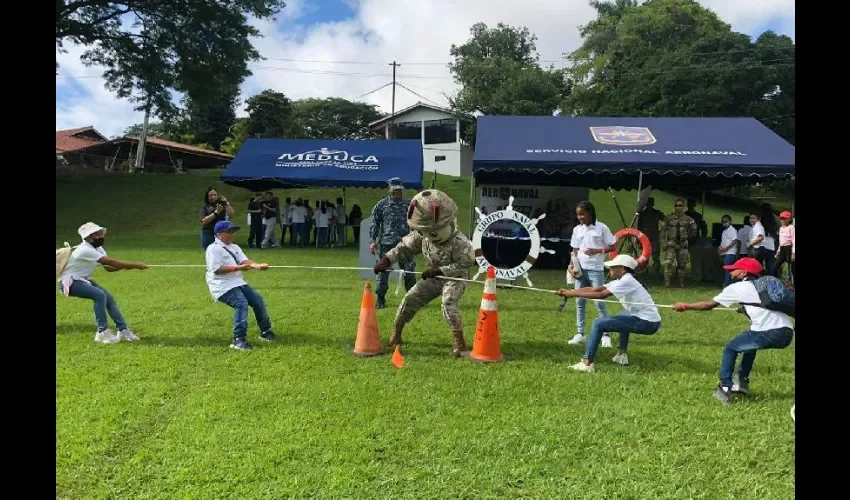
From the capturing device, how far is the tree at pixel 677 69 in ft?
116

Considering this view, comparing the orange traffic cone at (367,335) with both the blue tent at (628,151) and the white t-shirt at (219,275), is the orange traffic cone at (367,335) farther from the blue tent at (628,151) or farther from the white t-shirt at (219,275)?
the blue tent at (628,151)

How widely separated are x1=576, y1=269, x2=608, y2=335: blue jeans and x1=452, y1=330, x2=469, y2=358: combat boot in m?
1.59

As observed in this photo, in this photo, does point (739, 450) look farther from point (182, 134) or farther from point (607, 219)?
point (182, 134)

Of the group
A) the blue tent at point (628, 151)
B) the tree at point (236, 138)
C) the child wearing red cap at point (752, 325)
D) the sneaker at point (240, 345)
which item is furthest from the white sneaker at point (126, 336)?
the tree at point (236, 138)

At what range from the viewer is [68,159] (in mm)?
43344

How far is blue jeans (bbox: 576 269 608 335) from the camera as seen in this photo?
7.25 meters

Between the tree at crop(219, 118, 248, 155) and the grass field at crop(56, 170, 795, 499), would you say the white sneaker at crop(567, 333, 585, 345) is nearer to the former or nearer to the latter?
the grass field at crop(56, 170, 795, 499)

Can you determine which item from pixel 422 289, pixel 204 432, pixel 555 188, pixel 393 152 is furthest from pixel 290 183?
pixel 204 432

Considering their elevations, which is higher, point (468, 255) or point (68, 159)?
point (68, 159)

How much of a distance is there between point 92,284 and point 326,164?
34.8 ft

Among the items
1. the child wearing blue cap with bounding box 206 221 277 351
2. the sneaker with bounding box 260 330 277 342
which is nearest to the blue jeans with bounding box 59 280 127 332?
the child wearing blue cap with bounding box 206 221 277 351

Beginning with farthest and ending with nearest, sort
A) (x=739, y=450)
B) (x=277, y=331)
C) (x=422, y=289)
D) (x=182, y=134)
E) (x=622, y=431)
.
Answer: (x=182, y=134), (x=277, y=331), (x=422, y=289), (x=622, y=431), (x=739, y=450)

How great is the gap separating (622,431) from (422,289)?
2878mm

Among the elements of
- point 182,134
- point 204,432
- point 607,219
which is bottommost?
point 204,432
